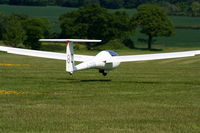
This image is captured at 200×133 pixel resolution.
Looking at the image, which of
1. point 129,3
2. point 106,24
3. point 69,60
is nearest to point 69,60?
point 69,60

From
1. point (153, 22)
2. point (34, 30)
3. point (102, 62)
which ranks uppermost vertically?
point (153, 22)

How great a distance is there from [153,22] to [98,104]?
8343 cm

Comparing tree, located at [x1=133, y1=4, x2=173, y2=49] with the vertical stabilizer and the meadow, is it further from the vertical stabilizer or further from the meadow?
the vertical stabilizer

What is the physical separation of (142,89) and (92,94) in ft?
9.21

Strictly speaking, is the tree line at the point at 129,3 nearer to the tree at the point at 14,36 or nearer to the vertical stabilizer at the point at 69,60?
the tree at the point at 14,36

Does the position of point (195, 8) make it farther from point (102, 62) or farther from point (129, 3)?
point (102, 62)

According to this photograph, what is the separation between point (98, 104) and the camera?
20766mm

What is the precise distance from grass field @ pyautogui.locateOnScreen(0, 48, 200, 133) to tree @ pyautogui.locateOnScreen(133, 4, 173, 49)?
71.6 m

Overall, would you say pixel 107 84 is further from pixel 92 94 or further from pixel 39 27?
pixel 39 27

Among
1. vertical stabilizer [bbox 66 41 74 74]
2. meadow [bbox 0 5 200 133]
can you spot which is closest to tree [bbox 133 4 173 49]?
meadow [bbox 0 5 200 133]

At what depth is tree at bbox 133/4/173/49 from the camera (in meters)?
103

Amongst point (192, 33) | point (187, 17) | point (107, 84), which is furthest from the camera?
point (187, 17)

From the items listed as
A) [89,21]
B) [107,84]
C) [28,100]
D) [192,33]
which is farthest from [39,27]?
[28,100]

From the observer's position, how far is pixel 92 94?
78.2ft
